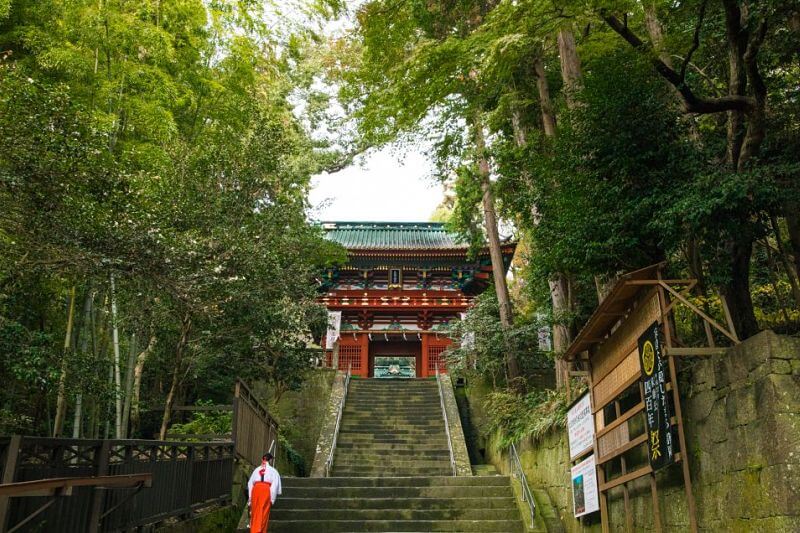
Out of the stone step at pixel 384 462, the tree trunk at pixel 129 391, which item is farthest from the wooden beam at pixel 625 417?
the tree trunk at pixel 129 391

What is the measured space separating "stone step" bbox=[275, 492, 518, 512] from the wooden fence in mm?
1737

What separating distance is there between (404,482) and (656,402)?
590cm

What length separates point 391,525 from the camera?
28.4 ft

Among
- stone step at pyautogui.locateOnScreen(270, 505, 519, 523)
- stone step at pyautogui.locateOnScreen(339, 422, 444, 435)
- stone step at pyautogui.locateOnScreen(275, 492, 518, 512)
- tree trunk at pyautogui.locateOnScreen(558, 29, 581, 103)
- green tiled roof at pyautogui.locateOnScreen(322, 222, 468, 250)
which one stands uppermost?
green tiled roof at pyautogui.locateOnScreen(322, 222, 468, 250)

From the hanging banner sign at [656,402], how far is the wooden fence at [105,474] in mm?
4524

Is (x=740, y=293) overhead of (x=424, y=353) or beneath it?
beneath

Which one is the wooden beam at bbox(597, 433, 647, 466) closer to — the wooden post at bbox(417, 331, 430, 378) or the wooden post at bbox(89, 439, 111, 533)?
→ the wooden post at bbox(89, 439, 111, 533)

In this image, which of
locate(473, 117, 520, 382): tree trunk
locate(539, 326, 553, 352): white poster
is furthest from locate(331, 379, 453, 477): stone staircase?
locate(539, 326, 553, 352): white poster

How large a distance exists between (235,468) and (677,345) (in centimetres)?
646

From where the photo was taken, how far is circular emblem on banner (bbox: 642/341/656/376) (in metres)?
5.23

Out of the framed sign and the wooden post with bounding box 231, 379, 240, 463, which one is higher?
the framed sign

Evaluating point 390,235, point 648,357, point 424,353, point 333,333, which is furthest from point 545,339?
point 390,235

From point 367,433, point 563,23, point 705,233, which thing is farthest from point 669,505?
point 367,433

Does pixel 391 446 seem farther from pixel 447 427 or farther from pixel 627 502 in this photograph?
pixel 627 502
